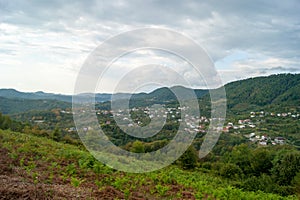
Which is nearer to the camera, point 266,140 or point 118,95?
point 118,95

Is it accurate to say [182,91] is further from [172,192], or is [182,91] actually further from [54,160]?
[54,160]

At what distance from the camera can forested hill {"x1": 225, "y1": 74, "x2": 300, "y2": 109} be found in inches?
4146

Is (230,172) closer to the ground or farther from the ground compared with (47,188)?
closer to the ground

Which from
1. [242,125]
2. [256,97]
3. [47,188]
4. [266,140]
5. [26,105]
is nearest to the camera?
[47,188]

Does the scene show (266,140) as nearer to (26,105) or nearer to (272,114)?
(272,114)

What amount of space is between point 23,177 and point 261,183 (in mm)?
16381

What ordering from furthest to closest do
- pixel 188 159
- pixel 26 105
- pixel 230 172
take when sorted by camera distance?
1. pixel 26 105
2. pixel 188 159
3. pixel 230 172

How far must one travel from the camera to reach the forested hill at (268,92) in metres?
105

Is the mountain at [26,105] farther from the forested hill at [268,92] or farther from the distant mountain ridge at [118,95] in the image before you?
the forested hill at [268,92]

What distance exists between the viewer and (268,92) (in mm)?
112125

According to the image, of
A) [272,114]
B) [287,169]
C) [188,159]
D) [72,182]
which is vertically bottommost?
[188,159]

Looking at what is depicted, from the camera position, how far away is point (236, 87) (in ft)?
422

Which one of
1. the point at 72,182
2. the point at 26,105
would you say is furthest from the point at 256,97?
the point at 72,182

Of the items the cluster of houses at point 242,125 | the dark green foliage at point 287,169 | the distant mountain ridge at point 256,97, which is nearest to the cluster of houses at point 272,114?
the cluster of houses at point 242,125
